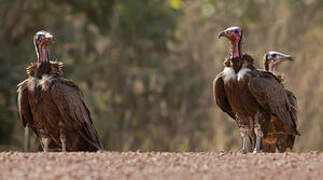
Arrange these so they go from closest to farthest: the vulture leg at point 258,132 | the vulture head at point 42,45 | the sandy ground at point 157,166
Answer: the sandy ground at point 157,166 < the vulture leg at point 258,132 < the vulture head at point 42,45

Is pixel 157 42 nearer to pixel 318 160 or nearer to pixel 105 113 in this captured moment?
pixel 105 113

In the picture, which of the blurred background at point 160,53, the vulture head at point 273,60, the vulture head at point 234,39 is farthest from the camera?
the blurred background at point 160,53

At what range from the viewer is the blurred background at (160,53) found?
27109mm

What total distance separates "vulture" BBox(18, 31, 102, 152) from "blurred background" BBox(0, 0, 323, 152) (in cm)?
1191

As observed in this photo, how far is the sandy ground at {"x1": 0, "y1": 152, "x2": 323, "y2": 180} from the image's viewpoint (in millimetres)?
9609

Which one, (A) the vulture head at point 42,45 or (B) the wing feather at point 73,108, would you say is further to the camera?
(A) the vulture head at point 42,45

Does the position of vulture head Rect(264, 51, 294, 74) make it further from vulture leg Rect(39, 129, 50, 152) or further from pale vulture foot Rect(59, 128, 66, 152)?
vulture leg Rect(39, 129, 50, 152)

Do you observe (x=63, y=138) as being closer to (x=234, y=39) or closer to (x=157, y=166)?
(x=234, y=39)

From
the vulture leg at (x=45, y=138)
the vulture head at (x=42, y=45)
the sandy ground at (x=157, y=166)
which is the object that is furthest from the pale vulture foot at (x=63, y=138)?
the sandy ground at (x=157, y=166)

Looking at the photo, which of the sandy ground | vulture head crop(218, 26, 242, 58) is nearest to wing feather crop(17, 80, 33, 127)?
the sandy ground

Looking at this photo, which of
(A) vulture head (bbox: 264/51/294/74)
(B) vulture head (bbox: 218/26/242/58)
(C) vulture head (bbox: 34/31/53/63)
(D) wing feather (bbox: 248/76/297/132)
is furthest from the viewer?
(A) vulture head (bbox: 264/51/294/74)

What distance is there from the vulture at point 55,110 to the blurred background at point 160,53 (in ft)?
39.1

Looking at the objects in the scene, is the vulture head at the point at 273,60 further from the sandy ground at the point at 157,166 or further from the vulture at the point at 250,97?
the sandy ground at the point at 157,166

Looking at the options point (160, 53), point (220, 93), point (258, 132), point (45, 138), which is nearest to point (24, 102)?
point (45, 138)
